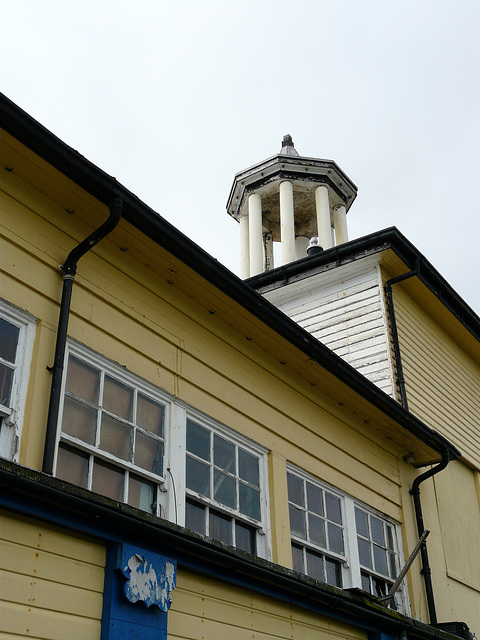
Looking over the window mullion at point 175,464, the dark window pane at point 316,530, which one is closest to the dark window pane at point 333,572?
the dark window pane at point 316,530

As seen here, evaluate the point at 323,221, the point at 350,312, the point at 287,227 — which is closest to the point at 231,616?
the point at 350,312

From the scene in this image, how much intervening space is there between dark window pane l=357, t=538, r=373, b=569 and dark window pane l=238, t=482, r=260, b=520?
6.65 feet

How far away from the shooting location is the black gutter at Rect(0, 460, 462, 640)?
192 inches

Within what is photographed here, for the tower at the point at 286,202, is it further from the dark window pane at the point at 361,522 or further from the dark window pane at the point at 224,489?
the dark window pane at the point at 224,489

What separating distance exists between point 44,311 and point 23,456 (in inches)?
47.4

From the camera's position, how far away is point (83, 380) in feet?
20.7

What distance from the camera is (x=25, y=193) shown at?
20.8ft

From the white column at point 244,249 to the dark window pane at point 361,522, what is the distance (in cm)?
1095

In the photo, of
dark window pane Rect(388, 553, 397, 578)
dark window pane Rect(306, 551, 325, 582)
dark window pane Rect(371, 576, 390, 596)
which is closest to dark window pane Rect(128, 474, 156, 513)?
dark window pane Rect(306, 551, 325, 582)

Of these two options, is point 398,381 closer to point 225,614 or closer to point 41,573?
point 225,614

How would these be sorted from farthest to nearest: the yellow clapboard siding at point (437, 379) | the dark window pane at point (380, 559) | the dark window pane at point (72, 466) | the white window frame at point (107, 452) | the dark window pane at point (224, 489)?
the yellow clapboard siding at point (437, 379) → the dark window pane at point (380, 559) → the dark window pane at point (224, 489) → the white window frame at point (107, 452) → the dark window pane at point (72, 466)

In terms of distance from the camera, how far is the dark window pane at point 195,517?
6828mm

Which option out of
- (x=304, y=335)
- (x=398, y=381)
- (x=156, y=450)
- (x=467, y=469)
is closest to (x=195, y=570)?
(x=156, y=450)

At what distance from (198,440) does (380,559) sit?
11.6ft
